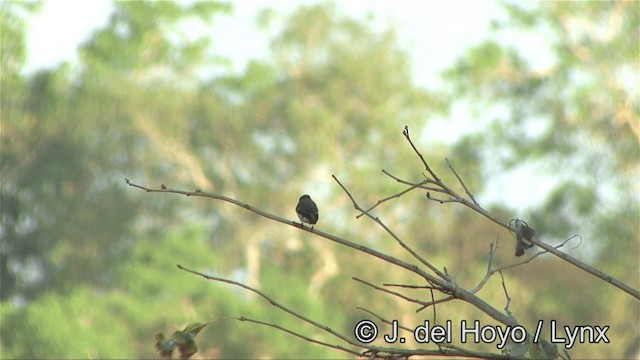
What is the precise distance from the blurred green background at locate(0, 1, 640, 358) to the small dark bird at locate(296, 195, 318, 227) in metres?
16.0

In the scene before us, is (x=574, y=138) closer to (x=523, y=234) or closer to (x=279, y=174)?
(x=279, y=174)

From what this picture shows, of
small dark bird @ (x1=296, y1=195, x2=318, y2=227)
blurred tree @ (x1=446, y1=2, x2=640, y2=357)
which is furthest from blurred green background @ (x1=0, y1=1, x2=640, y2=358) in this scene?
small dark bird @ (x1=296, y1=195, x2=318, y2=227)

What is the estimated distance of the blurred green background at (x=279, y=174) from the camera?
22.9 m

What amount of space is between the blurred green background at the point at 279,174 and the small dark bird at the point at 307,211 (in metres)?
16.0

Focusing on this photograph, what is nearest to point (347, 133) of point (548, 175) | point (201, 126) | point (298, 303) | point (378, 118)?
point (378, 118)

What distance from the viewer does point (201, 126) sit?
30.4 m

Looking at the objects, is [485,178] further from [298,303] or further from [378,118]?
[298,303]

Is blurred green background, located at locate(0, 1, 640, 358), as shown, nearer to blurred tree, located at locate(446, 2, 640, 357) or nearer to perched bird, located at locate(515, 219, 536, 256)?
blurred tree, located at locate(446, 2, 640, 357)

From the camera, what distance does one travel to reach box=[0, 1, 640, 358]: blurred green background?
22.9 meters

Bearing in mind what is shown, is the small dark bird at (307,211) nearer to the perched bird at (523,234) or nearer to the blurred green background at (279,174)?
the perched bird at (523,234)

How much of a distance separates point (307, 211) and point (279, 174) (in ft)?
87.0

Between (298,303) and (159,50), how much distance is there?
30.8 feet
